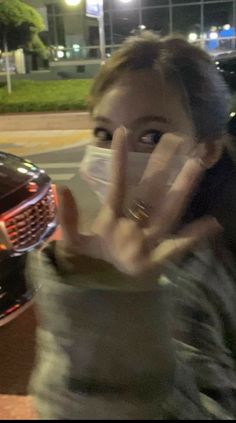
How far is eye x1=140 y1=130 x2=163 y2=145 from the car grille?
8.65 ft

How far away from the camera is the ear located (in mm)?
1303

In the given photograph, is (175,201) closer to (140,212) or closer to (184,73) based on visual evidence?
(140,212)

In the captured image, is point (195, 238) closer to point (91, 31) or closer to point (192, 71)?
point (192, 71)

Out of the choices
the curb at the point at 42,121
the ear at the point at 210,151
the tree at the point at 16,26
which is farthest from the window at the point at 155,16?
the ear at the point at 210,151

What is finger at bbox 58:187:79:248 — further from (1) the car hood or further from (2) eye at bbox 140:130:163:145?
(1) the car hood

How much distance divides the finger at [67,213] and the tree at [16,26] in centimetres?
1776

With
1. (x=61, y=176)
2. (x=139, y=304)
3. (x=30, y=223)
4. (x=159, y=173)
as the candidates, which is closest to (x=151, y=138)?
(x=159, y=173)

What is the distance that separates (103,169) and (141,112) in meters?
0.12

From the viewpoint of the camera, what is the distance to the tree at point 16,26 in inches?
744

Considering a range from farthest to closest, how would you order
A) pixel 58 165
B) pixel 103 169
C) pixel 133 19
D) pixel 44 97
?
pixel 133 19, pixel 44 97, pixel 58 165, pixel 103 169

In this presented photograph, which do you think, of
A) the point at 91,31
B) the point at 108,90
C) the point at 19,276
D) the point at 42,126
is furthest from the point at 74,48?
the point at 108,90

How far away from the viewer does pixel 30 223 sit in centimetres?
427

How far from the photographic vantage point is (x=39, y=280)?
3.86 feet

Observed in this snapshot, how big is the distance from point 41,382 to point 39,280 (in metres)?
0.15
